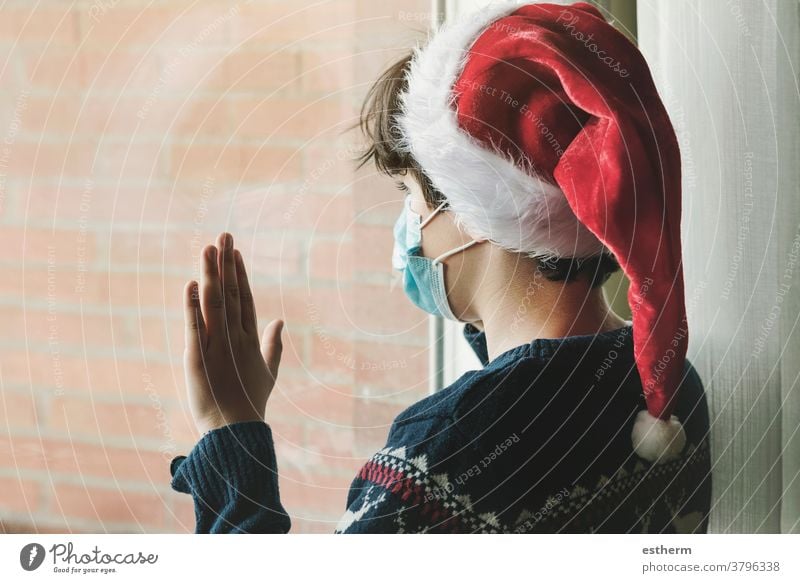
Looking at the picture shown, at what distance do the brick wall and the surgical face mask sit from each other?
0.04 m

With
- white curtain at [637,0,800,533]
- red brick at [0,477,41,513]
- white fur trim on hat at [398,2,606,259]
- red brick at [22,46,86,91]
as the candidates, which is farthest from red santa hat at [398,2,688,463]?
red brick at [0,477,41,513]

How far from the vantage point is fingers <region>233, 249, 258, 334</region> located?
1.57ft

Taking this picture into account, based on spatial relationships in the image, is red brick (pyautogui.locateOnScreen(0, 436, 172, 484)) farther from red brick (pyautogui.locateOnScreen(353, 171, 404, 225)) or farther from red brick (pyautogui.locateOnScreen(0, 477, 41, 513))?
red brick (pyautogui.locateOnScreen(353, 171, 404, 225))

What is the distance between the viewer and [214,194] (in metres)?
0.53

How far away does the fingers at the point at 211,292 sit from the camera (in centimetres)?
46

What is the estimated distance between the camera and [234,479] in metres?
0.46

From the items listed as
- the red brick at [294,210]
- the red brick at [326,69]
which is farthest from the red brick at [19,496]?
the red brick at [326,69]

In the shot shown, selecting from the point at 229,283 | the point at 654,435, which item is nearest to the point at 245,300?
the point at 229,283

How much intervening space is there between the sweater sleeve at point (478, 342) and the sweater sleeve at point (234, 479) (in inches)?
7.3

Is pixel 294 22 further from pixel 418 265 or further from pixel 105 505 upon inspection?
pixel 105 505
